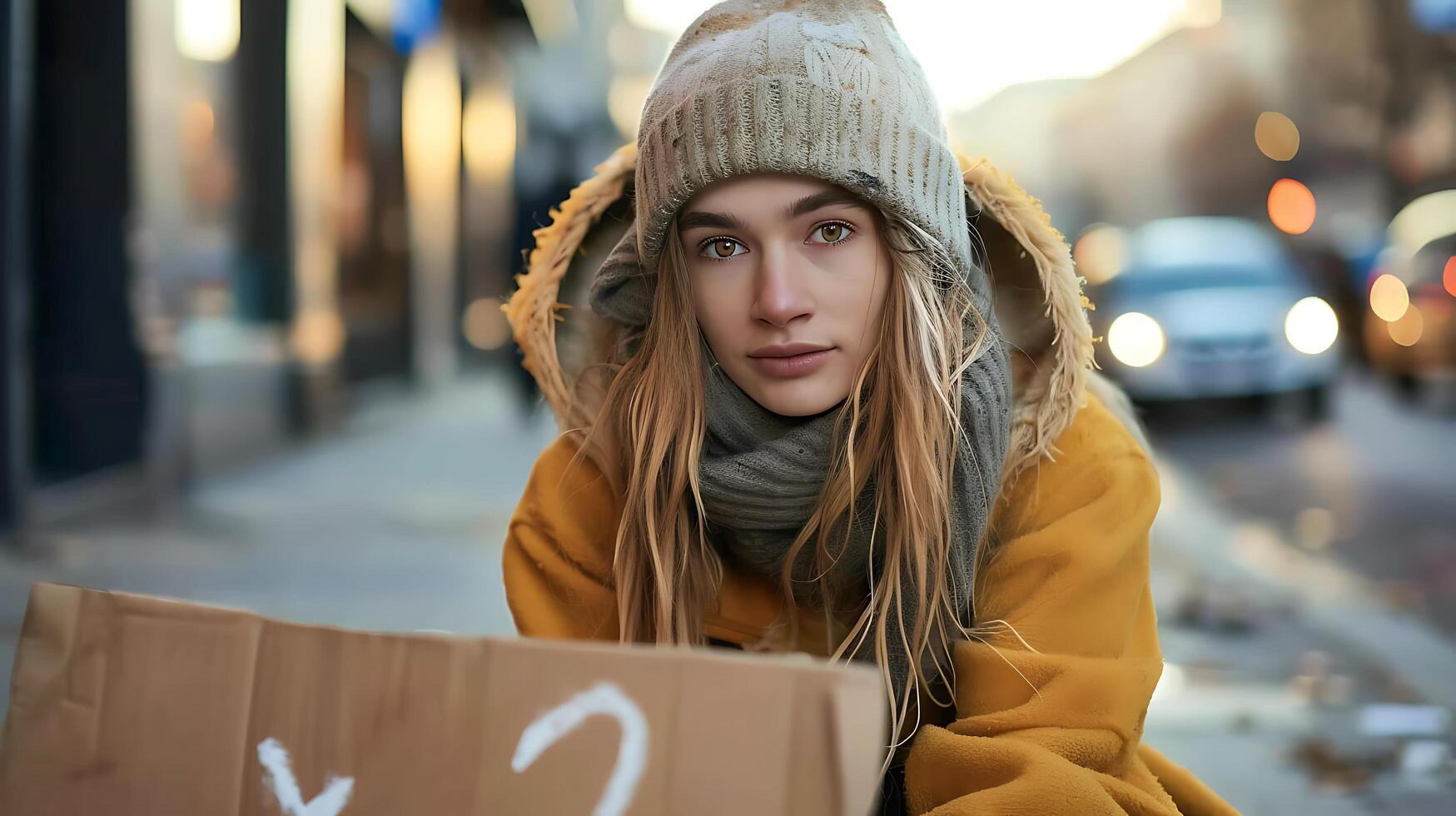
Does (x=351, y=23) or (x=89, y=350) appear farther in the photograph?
(x=351, y=23)

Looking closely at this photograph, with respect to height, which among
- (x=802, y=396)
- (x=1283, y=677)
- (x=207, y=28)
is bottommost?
(x=1283, y=677)

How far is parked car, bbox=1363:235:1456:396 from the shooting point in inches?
436

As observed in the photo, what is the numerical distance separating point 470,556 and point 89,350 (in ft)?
8.66

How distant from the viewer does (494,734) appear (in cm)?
119

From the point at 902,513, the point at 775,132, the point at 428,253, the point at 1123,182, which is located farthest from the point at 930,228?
the point at 1123,182

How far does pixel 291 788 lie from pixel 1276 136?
4128 cm

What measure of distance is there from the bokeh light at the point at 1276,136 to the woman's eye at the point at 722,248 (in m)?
39.1

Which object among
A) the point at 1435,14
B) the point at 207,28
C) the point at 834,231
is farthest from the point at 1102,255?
the point at 1435,14

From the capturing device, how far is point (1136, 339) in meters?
10.0

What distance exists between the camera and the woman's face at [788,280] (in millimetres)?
1727

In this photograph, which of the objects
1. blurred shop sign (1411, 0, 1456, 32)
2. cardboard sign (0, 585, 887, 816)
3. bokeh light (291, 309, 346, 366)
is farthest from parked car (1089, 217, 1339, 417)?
blurred shop sign (1411, 0, 1456, 32)

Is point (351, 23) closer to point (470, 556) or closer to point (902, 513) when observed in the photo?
point (470, 556)

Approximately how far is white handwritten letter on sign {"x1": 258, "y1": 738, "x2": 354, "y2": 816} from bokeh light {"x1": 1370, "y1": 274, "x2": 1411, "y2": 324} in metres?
12.3

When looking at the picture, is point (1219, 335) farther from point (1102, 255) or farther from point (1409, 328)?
point (1409, 328)
